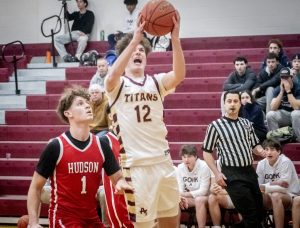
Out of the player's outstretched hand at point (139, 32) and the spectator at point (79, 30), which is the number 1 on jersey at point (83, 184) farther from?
the spectator at point (79, 30)

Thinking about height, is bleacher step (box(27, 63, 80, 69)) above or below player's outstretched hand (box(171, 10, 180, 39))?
below

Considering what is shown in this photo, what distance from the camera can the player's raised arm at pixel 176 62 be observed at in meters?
4.08

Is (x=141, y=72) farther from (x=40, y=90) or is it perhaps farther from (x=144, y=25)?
(x=40, y=90)

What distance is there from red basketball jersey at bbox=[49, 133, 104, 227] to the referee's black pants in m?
2.38

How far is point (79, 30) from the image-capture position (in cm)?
1191

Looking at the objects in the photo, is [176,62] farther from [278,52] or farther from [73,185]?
[278,52]

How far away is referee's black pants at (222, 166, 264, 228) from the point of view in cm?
589

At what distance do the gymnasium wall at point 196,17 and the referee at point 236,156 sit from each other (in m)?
5.73

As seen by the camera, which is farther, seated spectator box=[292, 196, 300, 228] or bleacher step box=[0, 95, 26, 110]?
bleacher step box=[0, 95, 26, 110]

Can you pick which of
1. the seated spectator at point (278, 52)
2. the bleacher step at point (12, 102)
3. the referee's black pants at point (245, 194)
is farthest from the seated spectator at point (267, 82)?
the bleacher step at point (12, 102)

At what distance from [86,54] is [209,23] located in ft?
8.54

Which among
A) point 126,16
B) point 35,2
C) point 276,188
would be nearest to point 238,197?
point 276,188

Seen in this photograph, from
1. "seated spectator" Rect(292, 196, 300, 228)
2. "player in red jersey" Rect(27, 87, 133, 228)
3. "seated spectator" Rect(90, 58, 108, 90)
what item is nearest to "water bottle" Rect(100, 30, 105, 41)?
"seated spectator" Rect(90, 58, 108, 90)

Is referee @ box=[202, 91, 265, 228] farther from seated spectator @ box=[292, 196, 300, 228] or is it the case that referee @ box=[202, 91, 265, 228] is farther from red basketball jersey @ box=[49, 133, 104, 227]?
red basketball jersey @ box=[49, 133, 104, 227]
